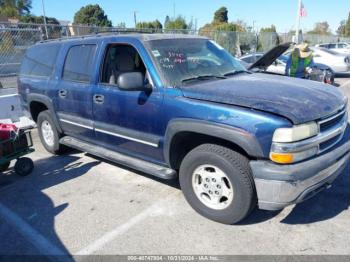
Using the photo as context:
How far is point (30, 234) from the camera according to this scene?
11.4ft

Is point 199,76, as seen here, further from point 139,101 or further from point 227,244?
point 227,244

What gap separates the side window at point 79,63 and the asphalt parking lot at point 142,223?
Answer: 1.49m

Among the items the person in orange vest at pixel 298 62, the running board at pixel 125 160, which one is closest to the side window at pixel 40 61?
the running board at pixel 125 160

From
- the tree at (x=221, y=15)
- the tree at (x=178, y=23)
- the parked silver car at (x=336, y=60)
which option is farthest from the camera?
the tree at (x=221, y=15)

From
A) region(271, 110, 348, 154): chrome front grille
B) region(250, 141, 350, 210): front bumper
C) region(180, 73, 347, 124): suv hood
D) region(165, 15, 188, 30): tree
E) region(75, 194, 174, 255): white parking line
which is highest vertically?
region(165, 15, 188, 30): tree

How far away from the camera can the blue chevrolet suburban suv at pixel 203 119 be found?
2.93 meters

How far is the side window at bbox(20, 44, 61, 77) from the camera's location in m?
5.34

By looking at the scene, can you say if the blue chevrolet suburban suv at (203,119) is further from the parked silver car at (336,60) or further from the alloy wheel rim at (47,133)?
the parked silver car at (336,60)

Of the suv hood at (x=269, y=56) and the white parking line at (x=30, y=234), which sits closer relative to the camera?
the white parking line at (x=30, y=234)

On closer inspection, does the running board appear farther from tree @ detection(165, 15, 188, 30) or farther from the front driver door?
tree @ detection(165, 15, 188, 30)

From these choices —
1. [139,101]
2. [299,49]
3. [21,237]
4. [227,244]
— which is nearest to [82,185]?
[21,237]

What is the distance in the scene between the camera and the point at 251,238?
10.6 ft

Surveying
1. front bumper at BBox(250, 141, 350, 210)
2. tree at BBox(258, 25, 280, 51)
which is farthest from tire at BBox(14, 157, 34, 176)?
tree at BBox(258, 25, 280, 51)

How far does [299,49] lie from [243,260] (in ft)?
18.0
